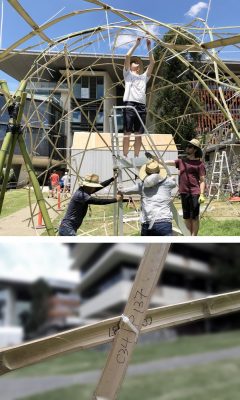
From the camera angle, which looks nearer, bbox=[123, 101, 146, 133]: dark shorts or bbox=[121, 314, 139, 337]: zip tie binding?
bbox=[121, 314, 139, 337]: zip tie binding

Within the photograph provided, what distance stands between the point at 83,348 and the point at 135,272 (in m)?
0.15

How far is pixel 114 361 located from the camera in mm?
771

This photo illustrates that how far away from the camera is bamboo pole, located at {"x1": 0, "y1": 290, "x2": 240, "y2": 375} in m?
0.73

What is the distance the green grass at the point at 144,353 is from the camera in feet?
2.43

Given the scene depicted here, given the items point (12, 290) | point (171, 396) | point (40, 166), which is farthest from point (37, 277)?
point (40, 166)

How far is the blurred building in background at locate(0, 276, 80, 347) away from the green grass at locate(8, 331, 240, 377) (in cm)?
5

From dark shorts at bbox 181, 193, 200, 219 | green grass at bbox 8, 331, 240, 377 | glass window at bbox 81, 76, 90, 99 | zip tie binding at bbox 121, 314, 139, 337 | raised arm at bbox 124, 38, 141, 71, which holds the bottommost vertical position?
dark shorts at bbox 181, 193, 200, 219

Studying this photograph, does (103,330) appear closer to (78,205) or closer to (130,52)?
(78,205)

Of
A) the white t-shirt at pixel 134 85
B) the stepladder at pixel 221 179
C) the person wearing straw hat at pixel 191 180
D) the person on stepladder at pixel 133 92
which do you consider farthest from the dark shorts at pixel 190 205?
the stepladder at pixel 221 179

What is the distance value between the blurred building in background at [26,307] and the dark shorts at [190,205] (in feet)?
12.0

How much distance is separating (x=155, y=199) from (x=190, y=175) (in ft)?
→ 3.88

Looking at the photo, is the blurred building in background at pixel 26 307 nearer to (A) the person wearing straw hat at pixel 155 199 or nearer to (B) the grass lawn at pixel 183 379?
(B) the grass lawn at pixel 183 379

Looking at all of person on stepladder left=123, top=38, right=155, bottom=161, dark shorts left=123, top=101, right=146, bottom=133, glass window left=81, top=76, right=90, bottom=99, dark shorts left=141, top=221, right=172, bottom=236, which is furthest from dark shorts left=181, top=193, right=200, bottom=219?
glass window left=81, top=76, right=90, bottom=99

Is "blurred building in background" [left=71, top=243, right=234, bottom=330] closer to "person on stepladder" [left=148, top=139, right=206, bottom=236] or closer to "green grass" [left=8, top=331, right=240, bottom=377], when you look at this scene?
Result: "green grass" [left=8, top=331, right=240, bottom=377]
